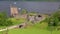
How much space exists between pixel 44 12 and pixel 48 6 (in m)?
0.11

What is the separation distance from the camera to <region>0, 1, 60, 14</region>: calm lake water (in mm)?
2275

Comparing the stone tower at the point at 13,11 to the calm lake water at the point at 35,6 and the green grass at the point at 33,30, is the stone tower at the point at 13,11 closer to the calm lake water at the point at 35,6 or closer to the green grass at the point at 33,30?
the calm lake water at the point at 35,6

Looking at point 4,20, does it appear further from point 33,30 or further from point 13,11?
point 33,30

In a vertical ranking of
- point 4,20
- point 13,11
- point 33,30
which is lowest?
point 33,30

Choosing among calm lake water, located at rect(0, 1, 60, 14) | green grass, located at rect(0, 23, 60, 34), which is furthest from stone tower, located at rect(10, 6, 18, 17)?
green grass, located at rect(0, 23, 60, 34)

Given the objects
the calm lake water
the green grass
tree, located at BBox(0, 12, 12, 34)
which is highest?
the calm lake water

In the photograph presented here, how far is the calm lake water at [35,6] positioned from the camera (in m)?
2.28

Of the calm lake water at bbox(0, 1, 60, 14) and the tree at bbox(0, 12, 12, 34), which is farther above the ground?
the calm lake water at bbox(0, 1, 60, 14)

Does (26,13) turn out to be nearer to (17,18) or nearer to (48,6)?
(17,18)

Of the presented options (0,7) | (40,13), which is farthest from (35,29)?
(0,7)

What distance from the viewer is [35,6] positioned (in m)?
2.31

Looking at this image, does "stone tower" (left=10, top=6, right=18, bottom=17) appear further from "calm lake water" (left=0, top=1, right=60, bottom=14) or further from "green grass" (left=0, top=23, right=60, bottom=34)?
"green grass" (left=0, top=23, right=60, bottom=34)

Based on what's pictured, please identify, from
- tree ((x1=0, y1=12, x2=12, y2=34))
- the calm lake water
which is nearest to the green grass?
tree ((x1=0, y1=12, x2=12, y2=34))

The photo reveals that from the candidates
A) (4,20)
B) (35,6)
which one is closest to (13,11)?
(4,20)
